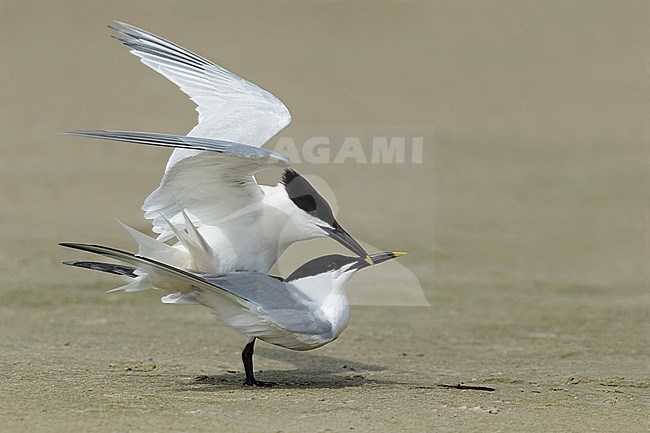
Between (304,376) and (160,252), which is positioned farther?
(304,376)

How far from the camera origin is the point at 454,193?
1116 centimetres

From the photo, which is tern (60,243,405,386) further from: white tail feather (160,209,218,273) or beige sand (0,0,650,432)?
beige sand (0,0,650,432)

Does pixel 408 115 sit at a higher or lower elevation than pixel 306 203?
higher

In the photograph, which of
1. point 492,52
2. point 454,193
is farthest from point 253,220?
point 492,52

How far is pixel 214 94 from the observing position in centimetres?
578

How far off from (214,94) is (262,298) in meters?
1.52

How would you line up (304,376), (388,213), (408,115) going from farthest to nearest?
1. (408,115)
2. (388,213)
3. (304,376)

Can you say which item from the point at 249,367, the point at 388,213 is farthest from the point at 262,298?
the point at 388,213

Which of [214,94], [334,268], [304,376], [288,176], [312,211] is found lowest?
[304,376]

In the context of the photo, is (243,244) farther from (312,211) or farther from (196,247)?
(312,211)

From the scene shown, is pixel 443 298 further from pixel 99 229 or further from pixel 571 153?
pixel 571 153

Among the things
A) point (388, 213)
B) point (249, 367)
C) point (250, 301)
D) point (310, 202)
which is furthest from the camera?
point (388, 213)

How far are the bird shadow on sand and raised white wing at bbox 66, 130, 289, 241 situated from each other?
0.74 meters

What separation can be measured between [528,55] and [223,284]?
12.9 meters
